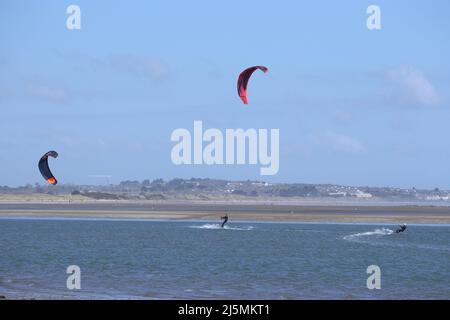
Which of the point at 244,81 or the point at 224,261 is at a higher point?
the point at 244,81

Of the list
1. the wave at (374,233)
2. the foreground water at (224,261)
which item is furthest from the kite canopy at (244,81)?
the wave at (374,233)

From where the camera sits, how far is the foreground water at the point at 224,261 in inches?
995

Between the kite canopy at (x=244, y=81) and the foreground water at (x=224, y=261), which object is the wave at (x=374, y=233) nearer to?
the foreground water at (x=224, y=261)

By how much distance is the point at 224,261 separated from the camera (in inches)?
1359

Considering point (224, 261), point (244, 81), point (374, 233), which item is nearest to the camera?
point (224, 261)

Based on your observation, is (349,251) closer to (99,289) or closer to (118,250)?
(118,250)

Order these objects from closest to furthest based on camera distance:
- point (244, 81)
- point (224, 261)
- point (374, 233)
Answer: point (224, 261) → point (244, 81) → point (374, 233)

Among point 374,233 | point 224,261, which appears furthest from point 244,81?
point 374,233

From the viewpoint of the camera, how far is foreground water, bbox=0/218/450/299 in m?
25.3

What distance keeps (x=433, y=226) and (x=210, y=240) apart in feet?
62.3

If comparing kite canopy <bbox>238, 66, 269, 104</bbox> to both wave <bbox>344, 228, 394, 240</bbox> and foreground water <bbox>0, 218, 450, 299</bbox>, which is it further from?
wave <bbox>344, 228, 394, 240</bbox>

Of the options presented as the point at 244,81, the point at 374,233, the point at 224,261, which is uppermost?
the point at 244,81

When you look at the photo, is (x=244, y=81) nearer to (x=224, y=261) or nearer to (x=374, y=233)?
(x=224, y=261)

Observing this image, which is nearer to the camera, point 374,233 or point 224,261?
point 224,261
